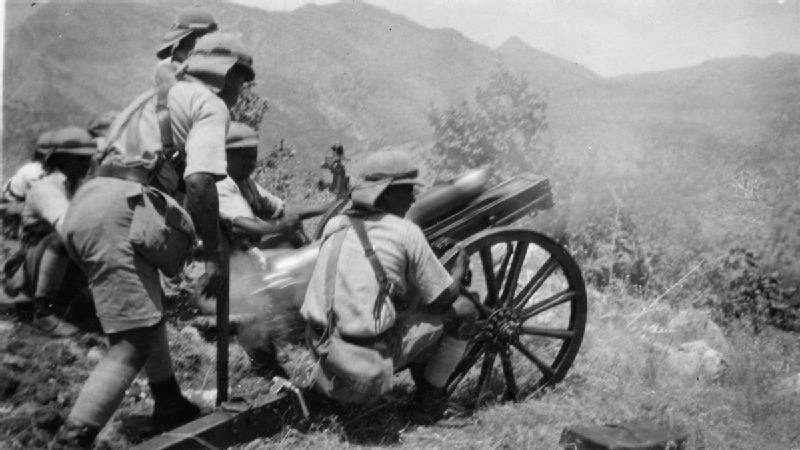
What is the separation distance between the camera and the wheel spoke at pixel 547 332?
4258 mm

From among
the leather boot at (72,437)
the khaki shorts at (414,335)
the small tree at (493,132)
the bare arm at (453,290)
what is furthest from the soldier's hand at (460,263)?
the small tree at (493,132)

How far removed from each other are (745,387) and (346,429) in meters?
3.31

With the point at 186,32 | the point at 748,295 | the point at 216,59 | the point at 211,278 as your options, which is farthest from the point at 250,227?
the point at 748,295

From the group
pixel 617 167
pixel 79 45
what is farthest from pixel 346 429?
pixel 79 45

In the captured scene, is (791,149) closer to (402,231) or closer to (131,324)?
(402,231)

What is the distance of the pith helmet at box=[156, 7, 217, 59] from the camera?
14.5 feet

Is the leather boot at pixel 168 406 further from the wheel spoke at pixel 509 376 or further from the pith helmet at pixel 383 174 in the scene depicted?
the wheel spoke at pixel 509 376

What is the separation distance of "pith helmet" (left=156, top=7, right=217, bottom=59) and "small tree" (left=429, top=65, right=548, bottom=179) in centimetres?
511

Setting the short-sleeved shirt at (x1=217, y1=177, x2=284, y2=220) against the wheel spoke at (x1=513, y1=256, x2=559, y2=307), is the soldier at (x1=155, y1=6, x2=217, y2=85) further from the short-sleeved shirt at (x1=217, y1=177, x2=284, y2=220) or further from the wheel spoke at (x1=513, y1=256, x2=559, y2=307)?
the wheel spoke at (x1=513, y1=256, x2=559, y2=307)

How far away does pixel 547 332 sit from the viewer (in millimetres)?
4312

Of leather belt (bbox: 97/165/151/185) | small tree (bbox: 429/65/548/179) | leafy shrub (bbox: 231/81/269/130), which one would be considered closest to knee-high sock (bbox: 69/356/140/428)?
leather belt (bbox: 97/165/151/185)

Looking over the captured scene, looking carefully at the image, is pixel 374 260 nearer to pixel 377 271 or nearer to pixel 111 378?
pixel 377 271

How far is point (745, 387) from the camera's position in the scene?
5.27 metres

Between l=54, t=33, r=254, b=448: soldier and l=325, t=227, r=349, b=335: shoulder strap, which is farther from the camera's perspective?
l=325, t=227, r=349, b=335: shoulder strap
